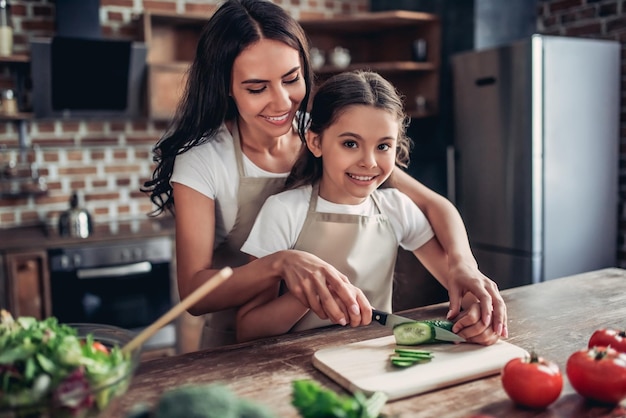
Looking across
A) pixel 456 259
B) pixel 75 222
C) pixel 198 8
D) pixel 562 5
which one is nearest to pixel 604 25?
pixel 562 5

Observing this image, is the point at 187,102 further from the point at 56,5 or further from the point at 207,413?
the point at 56,5

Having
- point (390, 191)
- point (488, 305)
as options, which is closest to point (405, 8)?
point (390, 191)

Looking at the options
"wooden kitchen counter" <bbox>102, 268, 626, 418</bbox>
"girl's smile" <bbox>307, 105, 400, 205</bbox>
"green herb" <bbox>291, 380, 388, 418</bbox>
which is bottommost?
"wooden kitchen counter" <bbox>102, 268, 626, 418</bbox>

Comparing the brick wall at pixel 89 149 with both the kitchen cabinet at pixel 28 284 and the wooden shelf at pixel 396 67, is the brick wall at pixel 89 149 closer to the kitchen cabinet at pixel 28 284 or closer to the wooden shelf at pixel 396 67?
the kitchen cabinet at pixel 28 284

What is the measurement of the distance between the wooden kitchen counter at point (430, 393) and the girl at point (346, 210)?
0.13 meters

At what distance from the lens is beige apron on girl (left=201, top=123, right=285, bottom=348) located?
1671mm

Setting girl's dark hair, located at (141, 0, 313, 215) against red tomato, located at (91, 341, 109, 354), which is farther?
girl's dark hair, located at (141, 0, 313, 215)

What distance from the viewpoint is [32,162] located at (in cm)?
357

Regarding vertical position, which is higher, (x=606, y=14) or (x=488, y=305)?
(x=606, y=14)

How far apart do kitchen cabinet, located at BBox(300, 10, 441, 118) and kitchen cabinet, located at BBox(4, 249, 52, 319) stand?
197 centimetres

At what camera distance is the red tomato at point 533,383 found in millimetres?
956

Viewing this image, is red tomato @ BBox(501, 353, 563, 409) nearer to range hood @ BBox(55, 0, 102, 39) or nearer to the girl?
the girl

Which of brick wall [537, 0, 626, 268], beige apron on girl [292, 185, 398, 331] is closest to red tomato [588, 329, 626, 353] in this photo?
beige apron on girl [292, 185, 398, 331]

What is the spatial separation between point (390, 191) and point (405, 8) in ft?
9.57
